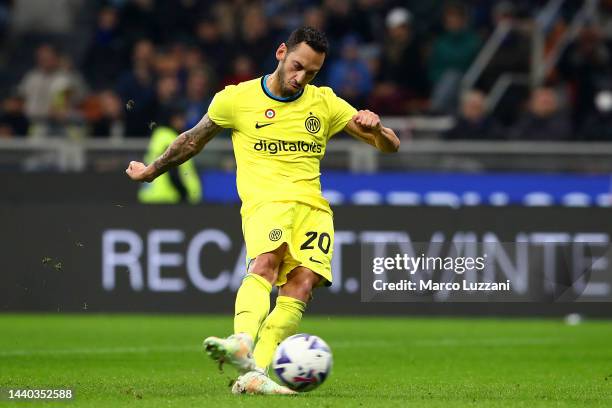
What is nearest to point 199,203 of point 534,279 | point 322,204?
point 534,279

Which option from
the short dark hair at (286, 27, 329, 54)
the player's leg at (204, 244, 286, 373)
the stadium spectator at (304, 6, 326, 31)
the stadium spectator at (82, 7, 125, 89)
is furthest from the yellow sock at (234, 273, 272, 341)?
the stadium spectator at (82, 7, 125, 89)

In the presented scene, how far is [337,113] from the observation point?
28.2 feet

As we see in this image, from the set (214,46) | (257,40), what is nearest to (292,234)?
(257,40)

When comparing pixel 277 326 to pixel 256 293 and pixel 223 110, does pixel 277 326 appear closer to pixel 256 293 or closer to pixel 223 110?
pixel 256 293

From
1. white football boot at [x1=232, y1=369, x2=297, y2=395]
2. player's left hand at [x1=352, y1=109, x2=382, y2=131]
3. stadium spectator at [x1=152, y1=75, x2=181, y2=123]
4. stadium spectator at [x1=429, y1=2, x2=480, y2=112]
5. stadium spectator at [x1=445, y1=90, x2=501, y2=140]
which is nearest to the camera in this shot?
white football boot at [x1=232, y1=369, x2=297, y2=395]

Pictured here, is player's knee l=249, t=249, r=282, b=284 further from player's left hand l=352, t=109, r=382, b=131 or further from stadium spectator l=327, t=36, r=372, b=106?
stadium spectator l=327, t=36, r=372, b=106

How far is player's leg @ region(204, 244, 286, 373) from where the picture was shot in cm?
746

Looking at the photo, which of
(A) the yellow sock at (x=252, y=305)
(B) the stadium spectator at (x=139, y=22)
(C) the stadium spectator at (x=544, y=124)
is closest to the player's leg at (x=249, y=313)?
(A) the yellow sock at (x=252, y=305)

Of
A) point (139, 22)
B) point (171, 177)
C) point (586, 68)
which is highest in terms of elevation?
point (139, 22)

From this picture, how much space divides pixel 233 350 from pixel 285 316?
88cm

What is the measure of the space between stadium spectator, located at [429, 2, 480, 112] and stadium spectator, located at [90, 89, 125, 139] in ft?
14.2

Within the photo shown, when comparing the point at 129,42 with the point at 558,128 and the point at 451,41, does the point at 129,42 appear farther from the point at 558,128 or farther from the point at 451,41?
the point at 558,128

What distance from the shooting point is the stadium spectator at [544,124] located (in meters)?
18.0

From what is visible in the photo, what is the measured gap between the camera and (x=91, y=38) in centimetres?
2250
